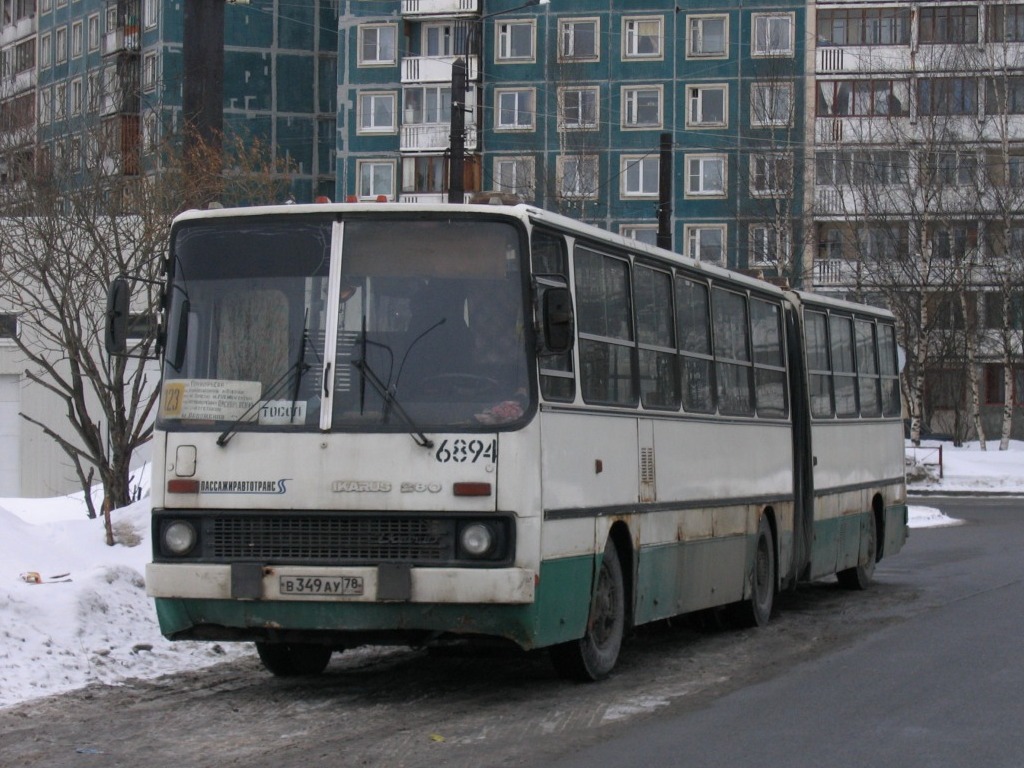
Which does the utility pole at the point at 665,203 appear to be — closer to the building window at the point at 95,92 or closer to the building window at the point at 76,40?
the building window at the point at 95,92

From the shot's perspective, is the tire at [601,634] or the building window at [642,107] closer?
the tire at [601,634]

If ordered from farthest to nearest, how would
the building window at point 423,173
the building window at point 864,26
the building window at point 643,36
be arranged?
the building window at point 423,173 → the building window at point 643,36 → the building window at point 864,26

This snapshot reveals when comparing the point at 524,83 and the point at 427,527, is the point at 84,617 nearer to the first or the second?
the point at 427,527

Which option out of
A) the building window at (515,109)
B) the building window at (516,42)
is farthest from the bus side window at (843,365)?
the building window at (516,42)

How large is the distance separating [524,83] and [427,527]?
212 feet

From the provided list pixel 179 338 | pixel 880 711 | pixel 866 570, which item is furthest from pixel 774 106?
pixel 880 711

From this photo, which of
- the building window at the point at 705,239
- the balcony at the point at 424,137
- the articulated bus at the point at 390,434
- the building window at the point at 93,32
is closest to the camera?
the articulated bus at the point at 390,434

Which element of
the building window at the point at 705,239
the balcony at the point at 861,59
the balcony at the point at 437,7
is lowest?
the building window at the point at 705,239

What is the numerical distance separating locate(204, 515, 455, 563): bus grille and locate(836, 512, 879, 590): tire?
967cm

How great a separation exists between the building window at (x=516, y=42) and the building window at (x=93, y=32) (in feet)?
71.3

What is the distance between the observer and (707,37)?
2842 inches

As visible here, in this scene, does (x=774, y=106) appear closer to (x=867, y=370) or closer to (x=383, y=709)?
(x=867, y=370)

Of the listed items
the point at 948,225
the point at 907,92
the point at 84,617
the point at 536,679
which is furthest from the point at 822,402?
the point at 907,92

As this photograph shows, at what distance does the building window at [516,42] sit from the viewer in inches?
2879
